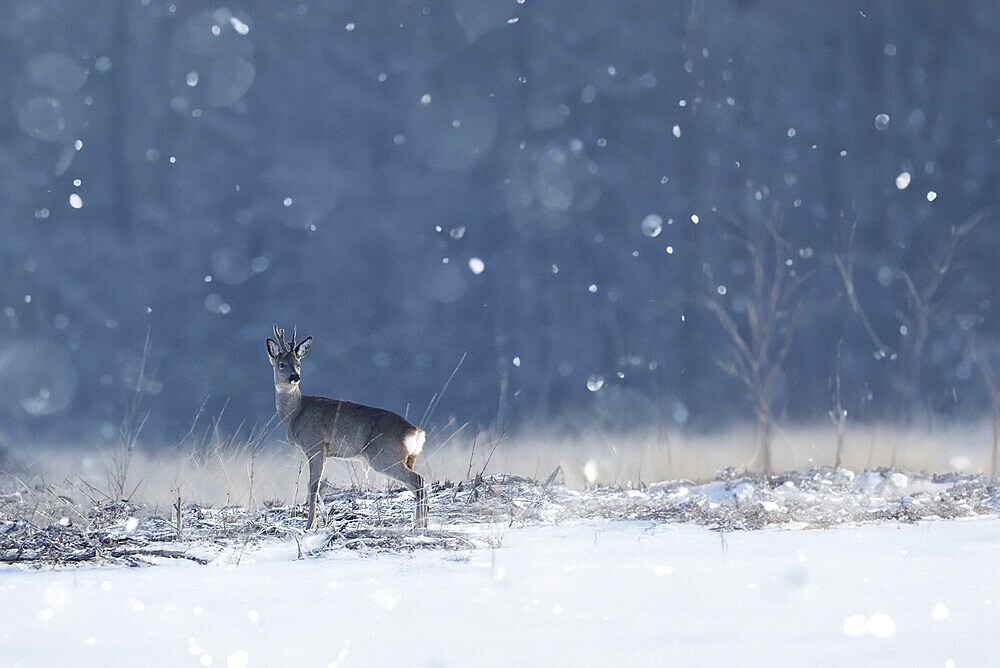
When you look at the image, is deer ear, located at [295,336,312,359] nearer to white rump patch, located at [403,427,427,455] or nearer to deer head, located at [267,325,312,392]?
deer head, located at [267,325,312,392]

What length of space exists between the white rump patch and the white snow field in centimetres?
194

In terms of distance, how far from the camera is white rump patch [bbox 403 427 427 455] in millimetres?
7809

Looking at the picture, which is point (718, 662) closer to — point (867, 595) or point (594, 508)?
point (867, 595)

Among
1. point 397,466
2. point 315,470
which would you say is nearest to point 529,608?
point 397,466

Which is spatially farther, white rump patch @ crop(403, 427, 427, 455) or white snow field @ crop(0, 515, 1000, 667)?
white rump patch @ crop(403, 427, 427, 455)

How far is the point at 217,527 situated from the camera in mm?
6578

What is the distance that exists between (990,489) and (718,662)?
7.43 m

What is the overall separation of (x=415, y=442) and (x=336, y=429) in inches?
27.1

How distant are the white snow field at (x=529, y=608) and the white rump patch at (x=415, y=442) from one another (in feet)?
6.36

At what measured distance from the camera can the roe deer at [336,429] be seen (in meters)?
Answer: 7.80

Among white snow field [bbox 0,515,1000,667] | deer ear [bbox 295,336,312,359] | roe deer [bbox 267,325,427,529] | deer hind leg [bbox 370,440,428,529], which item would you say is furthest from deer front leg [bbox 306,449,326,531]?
white snow field [bbox 0,515,1000,667]

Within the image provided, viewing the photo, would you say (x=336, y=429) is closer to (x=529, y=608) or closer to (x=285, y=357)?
(x=285, y=357)

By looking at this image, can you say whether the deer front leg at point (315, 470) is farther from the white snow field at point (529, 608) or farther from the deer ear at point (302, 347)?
the white snow field at point (529, 608)

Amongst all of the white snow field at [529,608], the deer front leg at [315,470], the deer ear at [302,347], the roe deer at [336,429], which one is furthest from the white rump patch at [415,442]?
the white snow field at [529,608]
